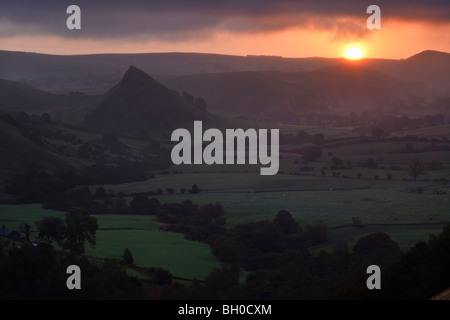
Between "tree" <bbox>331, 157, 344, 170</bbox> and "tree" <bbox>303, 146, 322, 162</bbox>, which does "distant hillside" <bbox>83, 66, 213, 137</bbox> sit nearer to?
"tree" <bbox>303, 146, 322, 162</bbox>

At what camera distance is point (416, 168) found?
106 meters

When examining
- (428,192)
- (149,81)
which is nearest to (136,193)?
(428,192)

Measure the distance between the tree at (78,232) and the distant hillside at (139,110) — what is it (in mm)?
108837

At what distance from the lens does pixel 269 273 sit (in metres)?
48.8

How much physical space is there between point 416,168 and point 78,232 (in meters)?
58.8

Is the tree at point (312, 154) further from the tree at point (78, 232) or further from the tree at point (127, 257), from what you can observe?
the tree at point (127, 257)

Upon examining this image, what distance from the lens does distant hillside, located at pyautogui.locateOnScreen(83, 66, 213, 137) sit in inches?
6964

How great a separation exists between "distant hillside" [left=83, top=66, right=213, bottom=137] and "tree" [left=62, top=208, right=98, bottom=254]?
108837 millimetres

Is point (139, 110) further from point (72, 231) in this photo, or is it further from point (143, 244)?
point (72, 231)

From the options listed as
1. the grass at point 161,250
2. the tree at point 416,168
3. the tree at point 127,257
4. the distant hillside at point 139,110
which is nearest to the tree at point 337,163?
the tree at point 416,168

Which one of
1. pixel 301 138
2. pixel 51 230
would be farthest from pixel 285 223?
pixel 301 138

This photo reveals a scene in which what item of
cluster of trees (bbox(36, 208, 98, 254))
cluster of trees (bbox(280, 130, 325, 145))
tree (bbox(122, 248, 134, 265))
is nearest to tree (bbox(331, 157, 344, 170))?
cluster of trees (bbox(280, 130, 325, 145))
